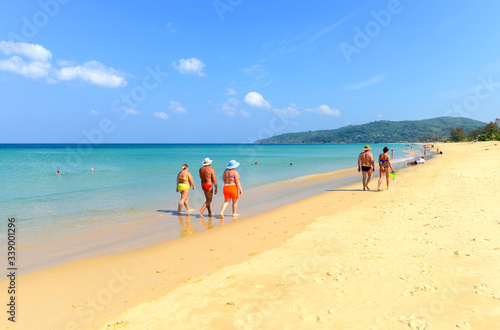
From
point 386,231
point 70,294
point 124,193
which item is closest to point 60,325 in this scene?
point 70,294

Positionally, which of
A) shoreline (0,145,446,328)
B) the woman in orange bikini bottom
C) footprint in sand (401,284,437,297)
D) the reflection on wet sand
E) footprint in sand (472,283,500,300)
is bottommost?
the reflection on wet sand

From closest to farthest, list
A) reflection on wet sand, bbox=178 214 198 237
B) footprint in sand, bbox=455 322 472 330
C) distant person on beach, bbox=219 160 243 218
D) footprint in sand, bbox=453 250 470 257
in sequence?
1. footprint in sand, bbox=455 322 472 330
2. footprint in sand, bbox=453 250 470 257
3. reflection on wet sand, bbox=178 214 198 237
4. distant person on beach, bbox=219 160 243 218

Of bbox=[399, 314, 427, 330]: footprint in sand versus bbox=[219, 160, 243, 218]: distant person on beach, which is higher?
bbox=[219, 160, 243, 218]: distant person on beach

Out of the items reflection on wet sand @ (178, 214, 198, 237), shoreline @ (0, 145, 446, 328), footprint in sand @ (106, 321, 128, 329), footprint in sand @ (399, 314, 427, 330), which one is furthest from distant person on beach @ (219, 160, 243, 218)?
footprint in sand @ (399, 314, 427, 330)

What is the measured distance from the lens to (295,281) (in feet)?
13.7

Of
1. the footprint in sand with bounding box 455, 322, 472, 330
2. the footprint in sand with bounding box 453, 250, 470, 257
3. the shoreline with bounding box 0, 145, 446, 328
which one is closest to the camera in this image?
the footprint in sand with bounding box 455, 322, 472, 330

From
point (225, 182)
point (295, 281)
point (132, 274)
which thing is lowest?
point (132, 274)

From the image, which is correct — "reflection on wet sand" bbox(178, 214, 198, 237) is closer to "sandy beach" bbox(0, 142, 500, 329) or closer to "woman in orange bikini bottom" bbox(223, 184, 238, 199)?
"sandy beach" bbox(0, 142, 500, 329)

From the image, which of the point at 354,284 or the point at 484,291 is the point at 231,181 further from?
the point at 484,291

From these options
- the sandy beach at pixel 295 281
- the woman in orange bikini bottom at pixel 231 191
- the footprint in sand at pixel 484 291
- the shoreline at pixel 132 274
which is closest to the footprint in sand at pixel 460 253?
the sandy beach at pixel 295 281

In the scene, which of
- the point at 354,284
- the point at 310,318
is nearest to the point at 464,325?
the point at 354,284

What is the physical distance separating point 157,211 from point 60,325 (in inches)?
303

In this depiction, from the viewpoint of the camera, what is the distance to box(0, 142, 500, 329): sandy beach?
3.27 m

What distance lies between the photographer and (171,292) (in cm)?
411
